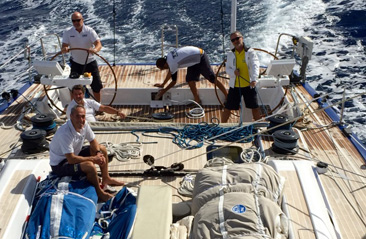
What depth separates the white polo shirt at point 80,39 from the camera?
5811 millimetres

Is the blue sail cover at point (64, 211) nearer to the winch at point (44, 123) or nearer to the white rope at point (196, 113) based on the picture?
the winch at point (44, 123)

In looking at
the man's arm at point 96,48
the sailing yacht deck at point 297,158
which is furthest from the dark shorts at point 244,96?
the man's arm at point 96,48

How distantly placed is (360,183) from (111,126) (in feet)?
9.48

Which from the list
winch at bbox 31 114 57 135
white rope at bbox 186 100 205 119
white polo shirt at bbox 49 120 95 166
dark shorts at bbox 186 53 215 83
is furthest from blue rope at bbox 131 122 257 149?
dark shorts at bbox 186 53 215 83

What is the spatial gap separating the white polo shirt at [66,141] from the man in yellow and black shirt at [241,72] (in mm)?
2161

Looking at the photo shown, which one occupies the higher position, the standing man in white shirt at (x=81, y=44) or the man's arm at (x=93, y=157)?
the standing man in white shirt at (x=81, y=44)

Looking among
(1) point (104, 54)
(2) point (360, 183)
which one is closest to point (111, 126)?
→ (2) point (360, 183)

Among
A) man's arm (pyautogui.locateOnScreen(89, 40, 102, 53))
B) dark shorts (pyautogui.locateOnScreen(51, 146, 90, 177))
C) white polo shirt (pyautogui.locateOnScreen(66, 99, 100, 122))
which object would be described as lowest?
dark shorts (pyautogui.locateOnScreen(51, 146, 90, 177))

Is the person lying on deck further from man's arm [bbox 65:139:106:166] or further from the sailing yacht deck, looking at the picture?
man's arm [bbox 65:139:106:166]

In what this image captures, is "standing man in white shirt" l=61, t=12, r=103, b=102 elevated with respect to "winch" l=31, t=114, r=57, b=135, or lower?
elevated

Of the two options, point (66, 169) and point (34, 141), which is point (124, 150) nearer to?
point (34, 141)

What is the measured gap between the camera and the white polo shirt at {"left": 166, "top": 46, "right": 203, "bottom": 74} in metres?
6.14

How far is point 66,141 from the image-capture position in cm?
363

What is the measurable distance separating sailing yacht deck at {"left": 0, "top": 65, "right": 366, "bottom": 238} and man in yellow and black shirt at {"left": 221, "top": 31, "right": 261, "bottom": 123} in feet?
2.26
